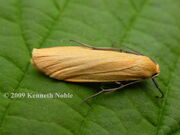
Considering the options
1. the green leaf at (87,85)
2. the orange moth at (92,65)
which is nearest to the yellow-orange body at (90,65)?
the orange moth at (92,65)

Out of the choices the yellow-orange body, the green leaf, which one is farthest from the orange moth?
the green leaf

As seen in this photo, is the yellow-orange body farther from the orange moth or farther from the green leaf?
the green leaf

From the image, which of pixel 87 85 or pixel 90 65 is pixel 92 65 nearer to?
pixel 90 65

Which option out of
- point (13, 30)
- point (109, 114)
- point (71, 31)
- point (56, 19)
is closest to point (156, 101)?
point (109, 114)

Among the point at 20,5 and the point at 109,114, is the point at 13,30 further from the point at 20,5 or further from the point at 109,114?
the point at 109,114

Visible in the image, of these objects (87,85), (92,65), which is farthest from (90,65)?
(87,85)

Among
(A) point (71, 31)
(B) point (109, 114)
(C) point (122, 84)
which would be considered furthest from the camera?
(A) point (71, 31)

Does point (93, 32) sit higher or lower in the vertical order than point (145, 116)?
higher
